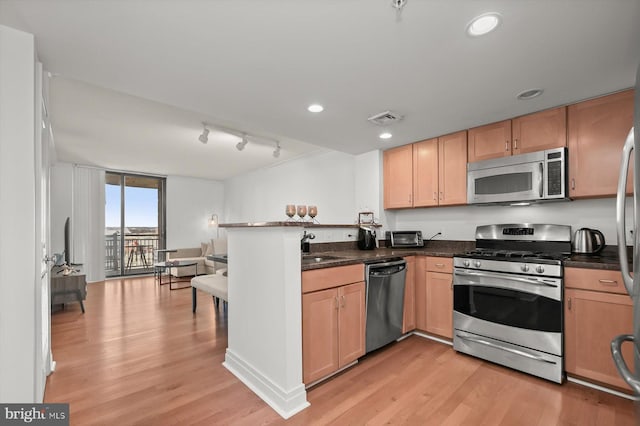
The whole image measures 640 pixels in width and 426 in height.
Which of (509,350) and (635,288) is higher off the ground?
(635,288)

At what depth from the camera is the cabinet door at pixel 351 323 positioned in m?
2.24

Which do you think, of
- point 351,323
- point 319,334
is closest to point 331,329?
point 319,334

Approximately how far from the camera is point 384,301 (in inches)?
104

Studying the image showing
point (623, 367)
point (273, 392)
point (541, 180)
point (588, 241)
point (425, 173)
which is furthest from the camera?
point (425, 173)

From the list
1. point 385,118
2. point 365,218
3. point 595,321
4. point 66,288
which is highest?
point 385,118

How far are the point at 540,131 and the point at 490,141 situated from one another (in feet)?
1.33

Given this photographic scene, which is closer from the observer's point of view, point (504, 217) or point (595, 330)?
point (595, 330)

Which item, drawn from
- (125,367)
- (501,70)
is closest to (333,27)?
(501,70)

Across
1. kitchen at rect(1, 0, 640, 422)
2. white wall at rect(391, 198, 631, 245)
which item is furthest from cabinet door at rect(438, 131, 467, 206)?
white wall at rect(391, 198, 631, 245)

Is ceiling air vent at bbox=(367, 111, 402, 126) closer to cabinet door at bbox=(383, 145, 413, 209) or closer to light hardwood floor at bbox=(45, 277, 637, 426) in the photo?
cabinet door at bbox=(383, 145, 413, 209)

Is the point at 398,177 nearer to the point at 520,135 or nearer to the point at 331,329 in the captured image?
the point at 520,135

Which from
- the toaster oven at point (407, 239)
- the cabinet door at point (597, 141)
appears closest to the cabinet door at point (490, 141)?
the cabinet door at point (597, 141)

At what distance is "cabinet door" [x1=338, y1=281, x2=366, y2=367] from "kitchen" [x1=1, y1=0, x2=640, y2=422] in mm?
742

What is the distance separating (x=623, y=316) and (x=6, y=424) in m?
3.63
